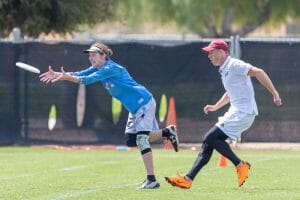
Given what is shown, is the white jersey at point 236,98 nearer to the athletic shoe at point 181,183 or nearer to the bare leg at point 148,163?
the athletic shoe at point 181,183

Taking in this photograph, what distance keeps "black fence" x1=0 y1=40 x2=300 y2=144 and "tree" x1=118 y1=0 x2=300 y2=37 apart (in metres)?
19.8

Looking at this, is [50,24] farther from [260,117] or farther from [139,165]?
[139,165]

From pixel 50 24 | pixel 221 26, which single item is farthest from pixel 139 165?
pixel 221 26

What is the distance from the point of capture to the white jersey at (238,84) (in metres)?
11.7

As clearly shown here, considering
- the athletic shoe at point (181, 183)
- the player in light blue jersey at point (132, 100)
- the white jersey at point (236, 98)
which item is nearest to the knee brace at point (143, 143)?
the player in light blue jersey at point (132, 100)

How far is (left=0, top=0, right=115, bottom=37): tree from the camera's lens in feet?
78.9

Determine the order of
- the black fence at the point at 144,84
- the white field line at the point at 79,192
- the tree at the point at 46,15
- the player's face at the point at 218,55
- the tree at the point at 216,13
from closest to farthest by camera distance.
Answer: the white field line at the point at 79,192, the player's face at the point at 218,55, the black fence at the point at 144,84, the tree at the point at 46,15, the tree at the point at 216,13

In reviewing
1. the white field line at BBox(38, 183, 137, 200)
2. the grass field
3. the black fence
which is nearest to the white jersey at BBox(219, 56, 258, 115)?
the grass field

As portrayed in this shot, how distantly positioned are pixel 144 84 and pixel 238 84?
7.54 metres

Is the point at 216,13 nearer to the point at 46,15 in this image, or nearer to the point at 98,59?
the point at 46,15

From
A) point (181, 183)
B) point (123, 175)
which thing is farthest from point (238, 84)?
point (123, 175)

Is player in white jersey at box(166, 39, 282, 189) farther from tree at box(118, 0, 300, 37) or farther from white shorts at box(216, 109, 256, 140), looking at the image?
tree at box(118, 0, 300, 37)

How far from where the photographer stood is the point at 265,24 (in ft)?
140

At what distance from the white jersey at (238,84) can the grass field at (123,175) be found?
3.25 feet
